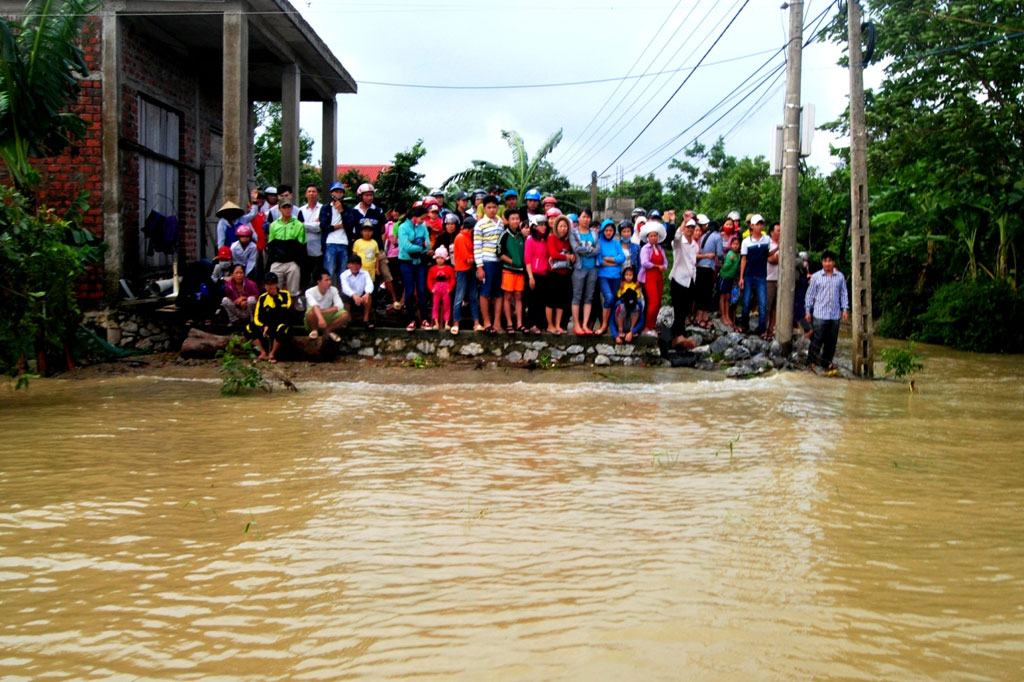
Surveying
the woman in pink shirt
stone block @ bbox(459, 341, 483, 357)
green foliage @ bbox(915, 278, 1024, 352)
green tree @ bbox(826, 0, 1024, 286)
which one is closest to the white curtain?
stone block @ bbox(459, 341, 483, 357)

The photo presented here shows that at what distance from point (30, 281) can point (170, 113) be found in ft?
20.0

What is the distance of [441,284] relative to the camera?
13.0 meters

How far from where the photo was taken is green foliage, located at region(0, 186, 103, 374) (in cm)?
984

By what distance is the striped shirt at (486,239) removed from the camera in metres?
12.5

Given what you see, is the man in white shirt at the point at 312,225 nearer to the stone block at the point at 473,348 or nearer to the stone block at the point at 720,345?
the stone block at the point at 473,348

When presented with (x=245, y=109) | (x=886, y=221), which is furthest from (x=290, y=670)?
(x=886, y=221)

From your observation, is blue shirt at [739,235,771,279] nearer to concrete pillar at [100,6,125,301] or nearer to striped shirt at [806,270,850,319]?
striped shirt at [806,270,850,319]

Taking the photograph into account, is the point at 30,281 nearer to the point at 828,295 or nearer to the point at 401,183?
the point at 828,295

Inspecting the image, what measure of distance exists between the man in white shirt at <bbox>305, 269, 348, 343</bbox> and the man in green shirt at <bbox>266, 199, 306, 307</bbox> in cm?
48

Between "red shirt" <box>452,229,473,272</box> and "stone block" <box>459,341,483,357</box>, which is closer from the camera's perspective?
"red shirt" <box>452,229,473,272</box>

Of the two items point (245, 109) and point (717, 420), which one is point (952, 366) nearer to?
point (717, 420)

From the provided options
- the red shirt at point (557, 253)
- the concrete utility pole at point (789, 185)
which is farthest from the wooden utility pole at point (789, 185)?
the red shirt at point (557, 253)

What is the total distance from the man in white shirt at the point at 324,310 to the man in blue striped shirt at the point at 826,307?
6447mm

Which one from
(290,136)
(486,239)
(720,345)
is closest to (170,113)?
(290,136)
